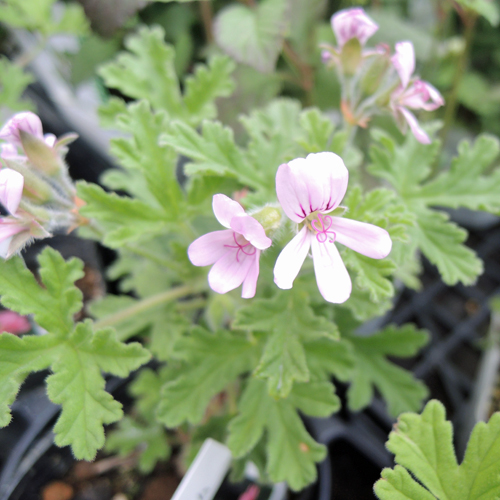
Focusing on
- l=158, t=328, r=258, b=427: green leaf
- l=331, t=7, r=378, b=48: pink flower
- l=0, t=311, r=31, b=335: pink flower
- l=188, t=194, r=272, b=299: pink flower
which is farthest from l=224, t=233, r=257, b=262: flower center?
l=0, t=311, r=31, b=335: pink flower

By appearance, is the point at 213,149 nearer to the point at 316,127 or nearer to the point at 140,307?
the point at 316,127

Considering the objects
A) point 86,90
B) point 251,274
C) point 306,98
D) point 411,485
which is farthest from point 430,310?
point 86,90

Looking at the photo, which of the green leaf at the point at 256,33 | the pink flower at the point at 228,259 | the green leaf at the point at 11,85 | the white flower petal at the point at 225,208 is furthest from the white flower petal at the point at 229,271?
the green leaf at the point at 11,85

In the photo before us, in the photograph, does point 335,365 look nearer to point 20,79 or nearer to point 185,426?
point 185,426

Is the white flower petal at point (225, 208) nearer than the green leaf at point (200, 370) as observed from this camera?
Yes

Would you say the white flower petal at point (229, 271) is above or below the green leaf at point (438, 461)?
above

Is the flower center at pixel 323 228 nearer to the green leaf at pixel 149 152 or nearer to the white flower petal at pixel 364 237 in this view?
the white flower petal at pixel 364 237

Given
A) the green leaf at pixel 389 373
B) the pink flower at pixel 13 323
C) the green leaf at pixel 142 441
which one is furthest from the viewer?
the pink flower at pixel 13 323
